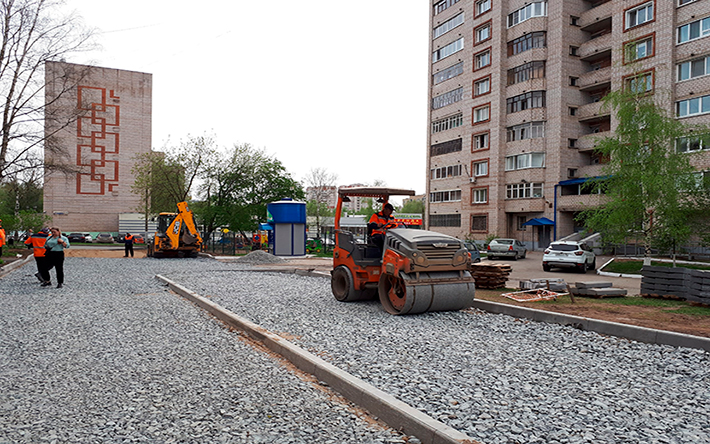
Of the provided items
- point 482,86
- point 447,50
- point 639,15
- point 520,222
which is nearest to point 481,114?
point 482,86

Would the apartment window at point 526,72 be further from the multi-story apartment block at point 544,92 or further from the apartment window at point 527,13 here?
the apartment window at point 527,13

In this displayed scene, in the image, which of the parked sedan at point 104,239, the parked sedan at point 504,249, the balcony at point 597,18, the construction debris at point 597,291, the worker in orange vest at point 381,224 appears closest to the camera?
the worker in orange vest at point 381,224

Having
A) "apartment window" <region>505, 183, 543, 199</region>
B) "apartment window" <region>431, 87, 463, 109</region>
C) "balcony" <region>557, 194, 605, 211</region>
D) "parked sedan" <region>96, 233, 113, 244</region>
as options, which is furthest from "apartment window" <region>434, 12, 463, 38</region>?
"parked sedan" <region>96, 233, 113, 244</region>

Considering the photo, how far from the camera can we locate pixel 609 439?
3.95 meters

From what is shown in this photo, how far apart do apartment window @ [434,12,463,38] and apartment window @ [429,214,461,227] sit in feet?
64.8

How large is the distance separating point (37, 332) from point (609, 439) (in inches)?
326

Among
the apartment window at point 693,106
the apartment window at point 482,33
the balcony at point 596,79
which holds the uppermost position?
the apartment window at point 482,33

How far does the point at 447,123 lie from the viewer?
54594mm

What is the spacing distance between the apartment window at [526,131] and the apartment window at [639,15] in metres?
9.67

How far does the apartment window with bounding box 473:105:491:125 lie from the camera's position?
4847cm

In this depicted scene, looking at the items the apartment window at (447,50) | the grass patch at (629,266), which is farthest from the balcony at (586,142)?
the grass patch at (629,266)

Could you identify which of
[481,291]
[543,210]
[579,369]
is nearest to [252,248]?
[543,210]

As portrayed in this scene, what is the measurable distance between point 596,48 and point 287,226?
29148 mm

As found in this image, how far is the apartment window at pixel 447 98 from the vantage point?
52.8 m
